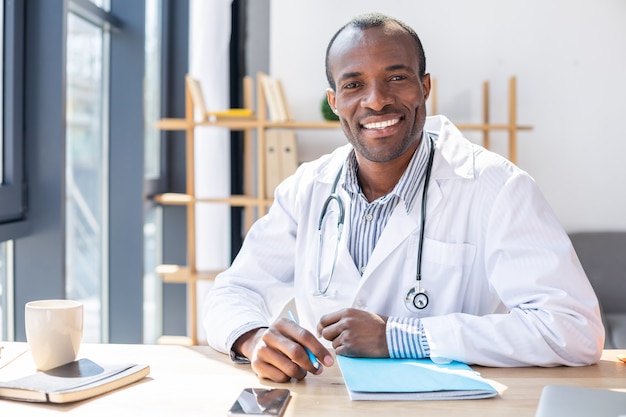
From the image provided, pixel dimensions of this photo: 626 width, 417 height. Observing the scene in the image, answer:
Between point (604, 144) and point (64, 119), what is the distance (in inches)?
105

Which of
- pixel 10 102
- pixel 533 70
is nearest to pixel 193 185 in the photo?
pixel 10 102

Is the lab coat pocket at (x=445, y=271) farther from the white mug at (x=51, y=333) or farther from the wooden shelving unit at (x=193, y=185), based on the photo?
the wooden shelving unit at (x=193, y=185)

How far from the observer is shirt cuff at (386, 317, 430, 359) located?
1.30m

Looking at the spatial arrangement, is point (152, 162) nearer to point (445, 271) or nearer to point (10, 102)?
point (10, 102)

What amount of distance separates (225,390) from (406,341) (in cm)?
35

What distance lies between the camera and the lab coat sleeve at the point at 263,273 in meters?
1.58

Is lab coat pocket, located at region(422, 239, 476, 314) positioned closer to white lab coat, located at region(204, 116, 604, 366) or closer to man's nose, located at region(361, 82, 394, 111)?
white lab coat, located at region(204, 116, 604, 366)

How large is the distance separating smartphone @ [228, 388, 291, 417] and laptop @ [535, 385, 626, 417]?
1.11 feet

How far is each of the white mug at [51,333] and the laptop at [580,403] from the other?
0.71m

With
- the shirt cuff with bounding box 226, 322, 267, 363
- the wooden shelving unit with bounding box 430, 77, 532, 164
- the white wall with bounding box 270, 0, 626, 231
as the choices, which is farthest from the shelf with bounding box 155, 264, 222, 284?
the shirt cuff with bounding box 226, 322, 267, 363

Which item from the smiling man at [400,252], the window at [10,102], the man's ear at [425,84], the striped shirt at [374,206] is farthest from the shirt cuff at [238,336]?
the window at [10,102]

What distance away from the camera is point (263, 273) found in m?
1.76

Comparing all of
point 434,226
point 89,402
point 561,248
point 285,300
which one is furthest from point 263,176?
point 89,402

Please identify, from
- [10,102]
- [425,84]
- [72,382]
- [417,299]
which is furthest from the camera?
[10,102]
